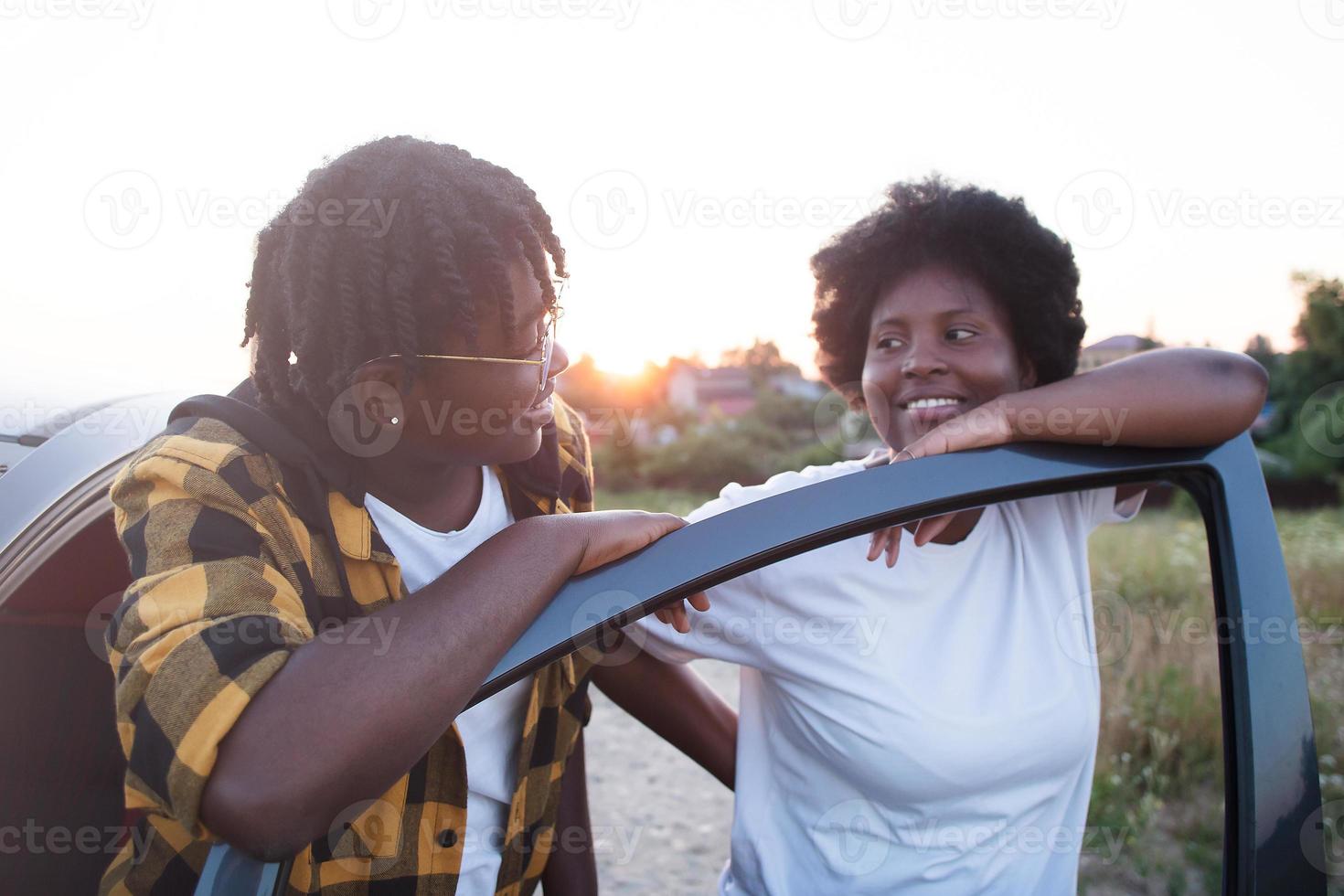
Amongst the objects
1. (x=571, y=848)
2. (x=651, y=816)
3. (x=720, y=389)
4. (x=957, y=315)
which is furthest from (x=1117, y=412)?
(x=720, y=389)

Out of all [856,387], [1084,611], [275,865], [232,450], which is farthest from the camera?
[856,387]

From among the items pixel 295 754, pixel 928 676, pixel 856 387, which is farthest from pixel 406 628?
pixel 856 387

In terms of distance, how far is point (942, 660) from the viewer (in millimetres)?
1603

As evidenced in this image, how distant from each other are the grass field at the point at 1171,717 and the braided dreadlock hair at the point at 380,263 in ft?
8.53

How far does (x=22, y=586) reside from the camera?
1.61m

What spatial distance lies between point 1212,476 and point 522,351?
1.16m

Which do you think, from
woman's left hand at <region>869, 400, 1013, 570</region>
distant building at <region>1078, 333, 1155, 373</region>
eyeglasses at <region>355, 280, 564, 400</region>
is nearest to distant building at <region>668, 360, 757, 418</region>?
distant building at <region>1078, 333, 1155, 373</region>

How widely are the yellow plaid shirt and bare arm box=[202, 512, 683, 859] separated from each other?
41 mm

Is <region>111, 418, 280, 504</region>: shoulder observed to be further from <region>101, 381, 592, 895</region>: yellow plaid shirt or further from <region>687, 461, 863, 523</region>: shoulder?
<region>687, 461, 863, 523</region>: shoulder

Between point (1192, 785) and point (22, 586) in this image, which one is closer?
point (22, 586)

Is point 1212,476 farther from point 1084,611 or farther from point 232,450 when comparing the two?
point 232,450

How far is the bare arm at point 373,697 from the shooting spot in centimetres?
102

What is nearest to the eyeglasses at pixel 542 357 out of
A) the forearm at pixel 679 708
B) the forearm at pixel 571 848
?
the forearm at pixel 679 708

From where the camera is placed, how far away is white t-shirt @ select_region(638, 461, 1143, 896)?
154 centimetres
